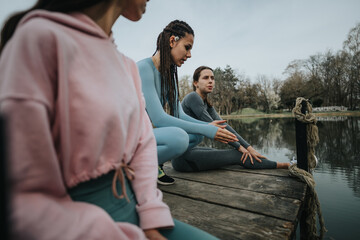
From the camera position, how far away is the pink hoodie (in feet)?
1.21

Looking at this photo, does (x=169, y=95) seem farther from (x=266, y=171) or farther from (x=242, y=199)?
(x=266, y=171)

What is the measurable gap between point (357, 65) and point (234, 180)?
3634cm

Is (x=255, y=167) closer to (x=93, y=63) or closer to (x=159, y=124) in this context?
(x=159, y=124)

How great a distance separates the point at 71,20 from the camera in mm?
545

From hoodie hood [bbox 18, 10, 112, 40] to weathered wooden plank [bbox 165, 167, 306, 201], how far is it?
5.70 feet

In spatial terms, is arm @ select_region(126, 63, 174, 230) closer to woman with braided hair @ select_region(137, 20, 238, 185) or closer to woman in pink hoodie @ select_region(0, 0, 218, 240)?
woman in pink hoodie @ select_region(0, 0, 218, 240)

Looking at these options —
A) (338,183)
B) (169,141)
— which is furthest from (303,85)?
(169,141)

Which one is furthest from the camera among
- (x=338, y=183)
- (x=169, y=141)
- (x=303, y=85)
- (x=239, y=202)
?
(x=303, y=85)

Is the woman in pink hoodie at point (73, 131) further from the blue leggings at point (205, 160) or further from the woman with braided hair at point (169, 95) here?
the blue leggings at point (205, 160)

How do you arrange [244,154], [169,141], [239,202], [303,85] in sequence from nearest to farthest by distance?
Answer: [239,202] → [169,141] → [244,154] → [303,85]

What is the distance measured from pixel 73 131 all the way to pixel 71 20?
32 centimetres

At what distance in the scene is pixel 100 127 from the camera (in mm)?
524

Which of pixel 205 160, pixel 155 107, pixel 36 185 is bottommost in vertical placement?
pixel 205 160

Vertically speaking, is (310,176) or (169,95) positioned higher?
(169,95)
